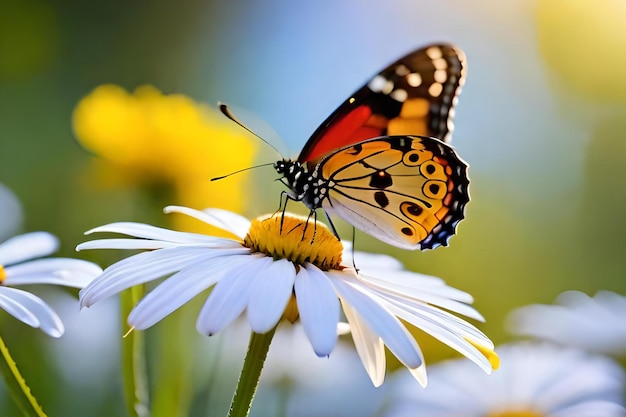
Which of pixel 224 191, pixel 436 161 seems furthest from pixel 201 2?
pixel 436 161

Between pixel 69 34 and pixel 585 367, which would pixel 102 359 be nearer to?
pixel 585 367

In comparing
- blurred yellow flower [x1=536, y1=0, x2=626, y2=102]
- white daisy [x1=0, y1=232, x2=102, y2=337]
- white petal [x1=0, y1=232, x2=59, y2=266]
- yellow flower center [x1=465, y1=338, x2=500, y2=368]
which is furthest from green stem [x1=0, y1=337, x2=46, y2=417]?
blurred yellow flower [x1=536, y1=0, x2=626, y2=102]

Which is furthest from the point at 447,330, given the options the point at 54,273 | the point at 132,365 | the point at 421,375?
the point at 54,273

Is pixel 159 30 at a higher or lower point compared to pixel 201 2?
lower

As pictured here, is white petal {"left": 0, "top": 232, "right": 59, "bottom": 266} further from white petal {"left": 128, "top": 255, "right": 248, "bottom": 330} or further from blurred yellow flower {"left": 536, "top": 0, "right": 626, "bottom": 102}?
blurred yellow flower {"left": 536, "top": 0, "right": 626, "bottom": 102}

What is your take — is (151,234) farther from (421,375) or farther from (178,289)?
(421,375)

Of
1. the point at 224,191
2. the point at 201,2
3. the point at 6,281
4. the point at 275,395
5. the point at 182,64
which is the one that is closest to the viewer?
the point at 6,281
